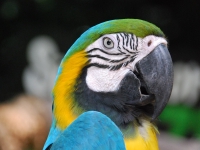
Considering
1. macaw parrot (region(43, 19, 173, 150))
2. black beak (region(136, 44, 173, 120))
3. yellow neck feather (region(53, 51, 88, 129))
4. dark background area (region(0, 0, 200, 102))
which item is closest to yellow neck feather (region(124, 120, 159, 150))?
macaw parrot (region(43, 19, 173, 150))

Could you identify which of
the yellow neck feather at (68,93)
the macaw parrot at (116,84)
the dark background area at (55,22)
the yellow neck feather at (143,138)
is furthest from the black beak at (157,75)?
the dark background area at (55,22)

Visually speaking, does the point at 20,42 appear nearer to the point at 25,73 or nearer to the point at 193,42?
the point at 25,73

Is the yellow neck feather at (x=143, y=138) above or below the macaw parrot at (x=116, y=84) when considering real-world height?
below

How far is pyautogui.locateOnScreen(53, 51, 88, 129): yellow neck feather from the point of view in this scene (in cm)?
182

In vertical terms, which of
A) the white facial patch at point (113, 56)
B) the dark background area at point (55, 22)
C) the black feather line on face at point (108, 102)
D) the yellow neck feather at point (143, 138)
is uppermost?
the white facial patch at point (113, 56)

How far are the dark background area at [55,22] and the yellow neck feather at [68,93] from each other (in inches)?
112

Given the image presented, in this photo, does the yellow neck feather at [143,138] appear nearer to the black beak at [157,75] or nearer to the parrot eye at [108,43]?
the black beak at [157,75]

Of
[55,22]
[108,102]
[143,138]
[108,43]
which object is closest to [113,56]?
[108,43]

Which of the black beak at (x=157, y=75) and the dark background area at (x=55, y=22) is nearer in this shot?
the black beak at (x=157, y=75)

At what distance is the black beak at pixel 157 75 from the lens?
5.70ft

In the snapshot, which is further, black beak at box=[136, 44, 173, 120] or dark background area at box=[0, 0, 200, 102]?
dark background area at box=[0, 0, 200, 102]

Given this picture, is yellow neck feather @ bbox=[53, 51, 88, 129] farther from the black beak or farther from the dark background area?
the dark background area

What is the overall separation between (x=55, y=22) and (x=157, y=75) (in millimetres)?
3124

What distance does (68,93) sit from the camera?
6.04 ft
